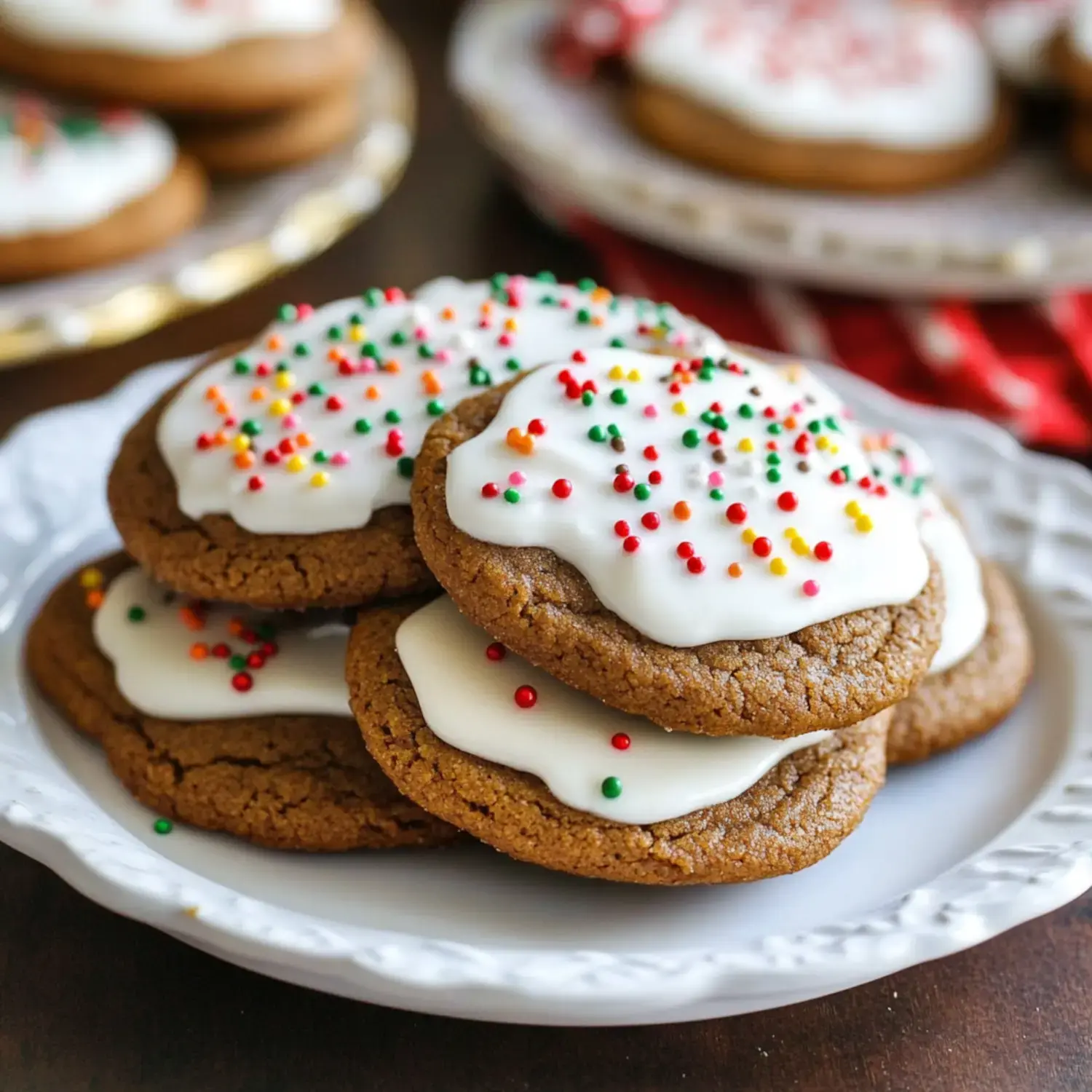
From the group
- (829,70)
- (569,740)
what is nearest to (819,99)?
(829,70)

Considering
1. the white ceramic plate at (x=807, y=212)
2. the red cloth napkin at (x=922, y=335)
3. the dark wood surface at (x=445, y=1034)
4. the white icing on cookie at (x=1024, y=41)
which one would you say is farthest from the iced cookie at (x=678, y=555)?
the white icing on cookie at (x=1024, y=41)

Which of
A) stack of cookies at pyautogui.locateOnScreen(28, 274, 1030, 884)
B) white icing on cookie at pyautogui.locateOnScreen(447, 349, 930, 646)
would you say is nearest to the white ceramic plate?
stack of cookies at pyautogui.locateOnScreen(28, 274, 1030, 884)

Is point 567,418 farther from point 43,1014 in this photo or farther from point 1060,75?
point 1060,75

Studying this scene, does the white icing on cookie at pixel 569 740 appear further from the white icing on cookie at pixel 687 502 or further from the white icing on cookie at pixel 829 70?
the white icing on cookie at pixel 829 70

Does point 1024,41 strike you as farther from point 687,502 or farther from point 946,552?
point 687,502

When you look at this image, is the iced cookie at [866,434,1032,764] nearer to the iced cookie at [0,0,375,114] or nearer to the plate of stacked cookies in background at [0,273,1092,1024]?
the plate of stacked cookies in background at [0,273,1092,1024]
